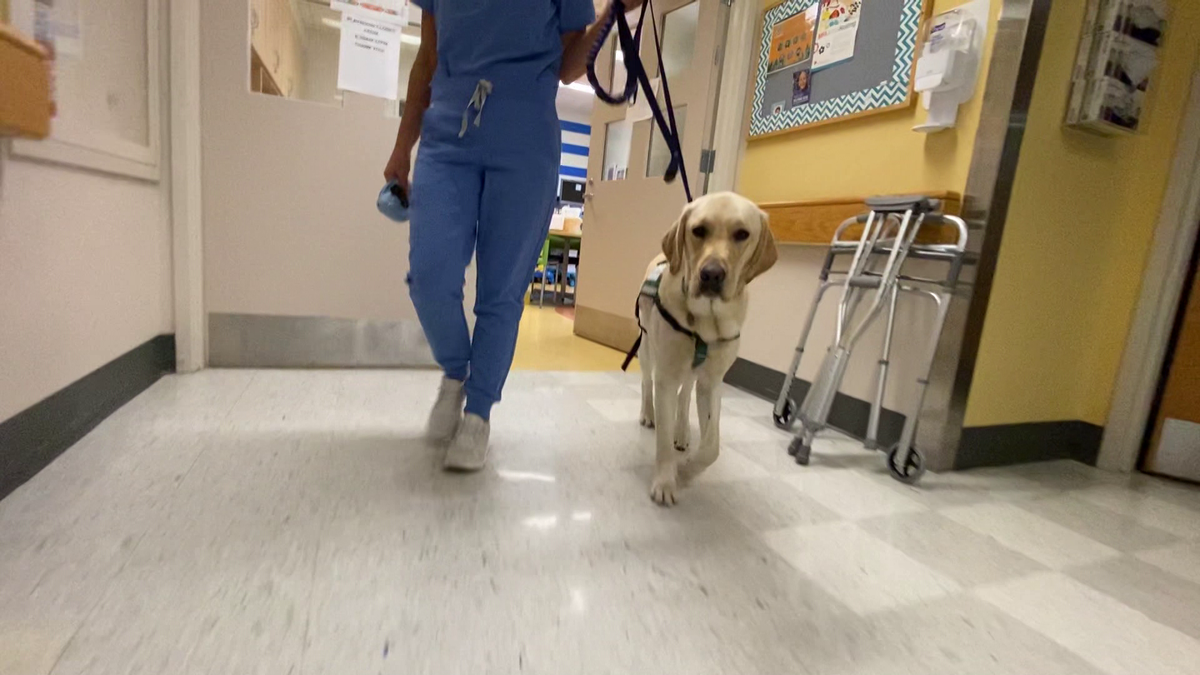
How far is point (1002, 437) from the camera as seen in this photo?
1854mm

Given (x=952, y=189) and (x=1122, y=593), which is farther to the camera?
(x=952, y=189)

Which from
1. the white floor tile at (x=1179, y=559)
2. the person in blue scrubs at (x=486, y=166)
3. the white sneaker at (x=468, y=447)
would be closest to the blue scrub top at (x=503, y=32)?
the person in blue scrubs at (x=486, y=166)

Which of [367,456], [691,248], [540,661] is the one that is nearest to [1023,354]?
[691,248]

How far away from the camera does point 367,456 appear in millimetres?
1396

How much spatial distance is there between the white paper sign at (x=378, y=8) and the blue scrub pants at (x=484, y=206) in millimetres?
978

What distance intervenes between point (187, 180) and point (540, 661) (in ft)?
6.56

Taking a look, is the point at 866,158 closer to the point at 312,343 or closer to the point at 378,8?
the point at 378,8

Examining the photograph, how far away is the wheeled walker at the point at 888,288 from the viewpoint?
1.59m

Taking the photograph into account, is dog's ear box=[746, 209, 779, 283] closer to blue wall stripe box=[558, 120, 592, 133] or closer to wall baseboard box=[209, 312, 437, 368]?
wall baseboard box=[209, 312, 437, 368]

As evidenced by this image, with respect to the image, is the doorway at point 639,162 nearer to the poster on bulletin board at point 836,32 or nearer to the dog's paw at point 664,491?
the poster on bulletin board at point 836,32

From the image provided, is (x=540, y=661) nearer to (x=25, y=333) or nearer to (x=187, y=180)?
(x=25, y=333)

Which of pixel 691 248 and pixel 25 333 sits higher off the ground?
pixel 691 248

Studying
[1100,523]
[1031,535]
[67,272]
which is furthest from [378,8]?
[1100,523]

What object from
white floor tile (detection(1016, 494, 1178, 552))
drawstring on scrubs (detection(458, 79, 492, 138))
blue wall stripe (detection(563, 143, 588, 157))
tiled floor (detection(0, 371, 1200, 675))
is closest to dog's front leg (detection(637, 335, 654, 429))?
tiled floor (detection(0, 371, 1200, 675))
